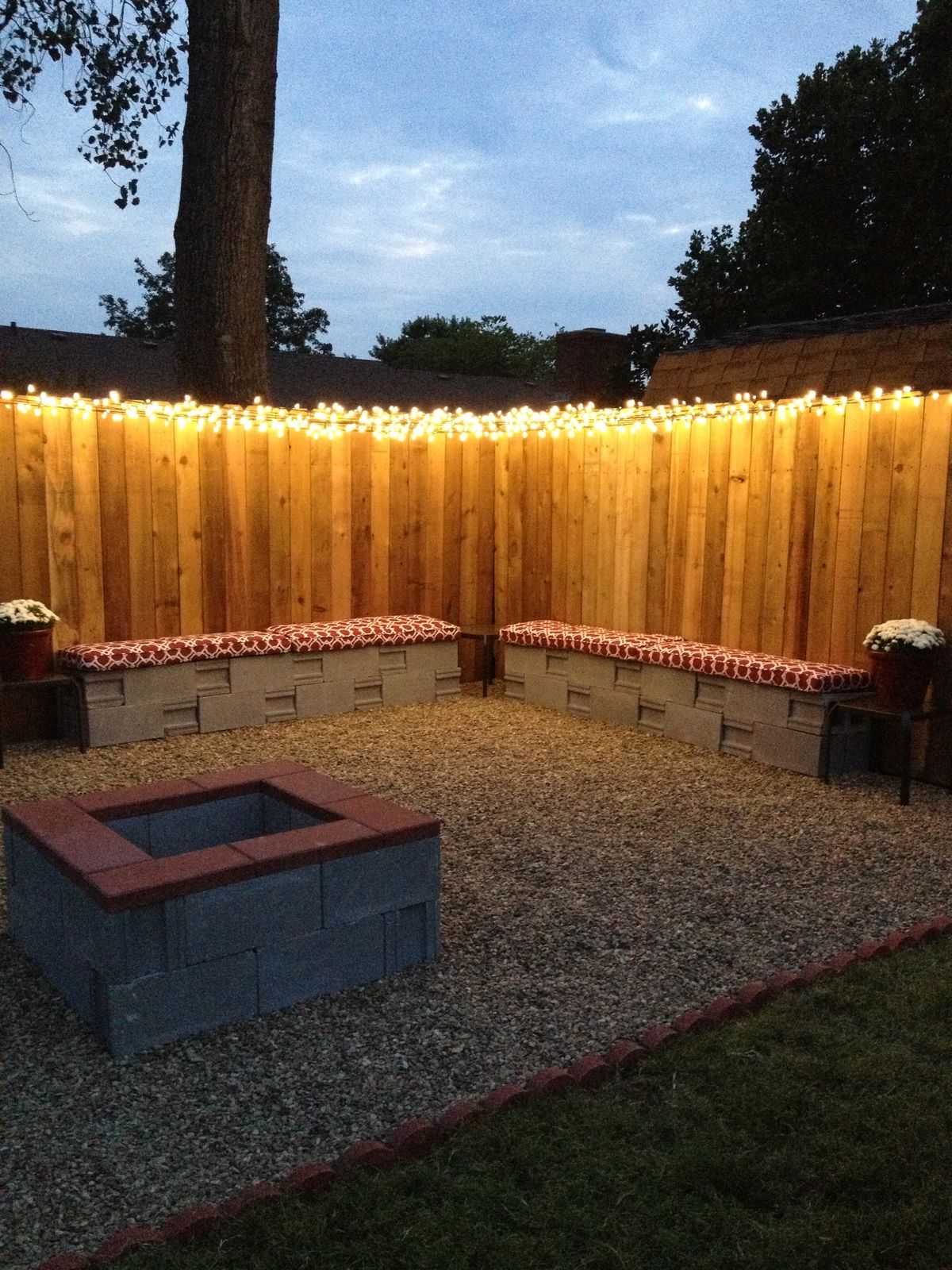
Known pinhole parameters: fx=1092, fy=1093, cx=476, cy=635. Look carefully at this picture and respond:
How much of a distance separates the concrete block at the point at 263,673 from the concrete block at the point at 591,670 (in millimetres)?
1840

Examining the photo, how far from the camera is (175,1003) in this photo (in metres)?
2.88

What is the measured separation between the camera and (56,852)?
3.14 meters

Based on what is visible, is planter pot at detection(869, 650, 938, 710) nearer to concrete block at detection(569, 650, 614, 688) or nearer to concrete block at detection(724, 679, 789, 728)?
concrete block at detection(724, 679, 789, 728)

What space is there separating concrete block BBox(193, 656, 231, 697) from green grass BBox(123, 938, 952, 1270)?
4.43 meters

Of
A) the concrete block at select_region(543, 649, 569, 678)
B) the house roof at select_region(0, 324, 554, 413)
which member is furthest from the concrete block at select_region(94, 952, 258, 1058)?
the house roof at select_region(0, 324, 554, 413)

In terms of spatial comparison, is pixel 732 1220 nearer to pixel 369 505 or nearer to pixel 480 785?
pixel 480 785

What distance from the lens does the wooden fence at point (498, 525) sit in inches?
234

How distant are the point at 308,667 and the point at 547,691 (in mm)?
1643

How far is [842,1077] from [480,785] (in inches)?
118

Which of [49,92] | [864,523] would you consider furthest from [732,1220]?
[49,92]

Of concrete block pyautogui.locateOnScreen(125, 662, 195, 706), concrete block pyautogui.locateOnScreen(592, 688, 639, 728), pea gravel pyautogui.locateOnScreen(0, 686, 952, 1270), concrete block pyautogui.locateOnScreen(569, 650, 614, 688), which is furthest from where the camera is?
concrete block pyautogui.locateOnScreen(569, 650, 614, 688)

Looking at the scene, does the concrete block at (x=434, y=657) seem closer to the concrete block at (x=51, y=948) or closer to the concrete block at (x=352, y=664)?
the concrete block at (x=352, y=664)

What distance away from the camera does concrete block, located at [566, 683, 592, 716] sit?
7172 millimetres

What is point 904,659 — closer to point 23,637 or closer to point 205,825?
point 205,825
